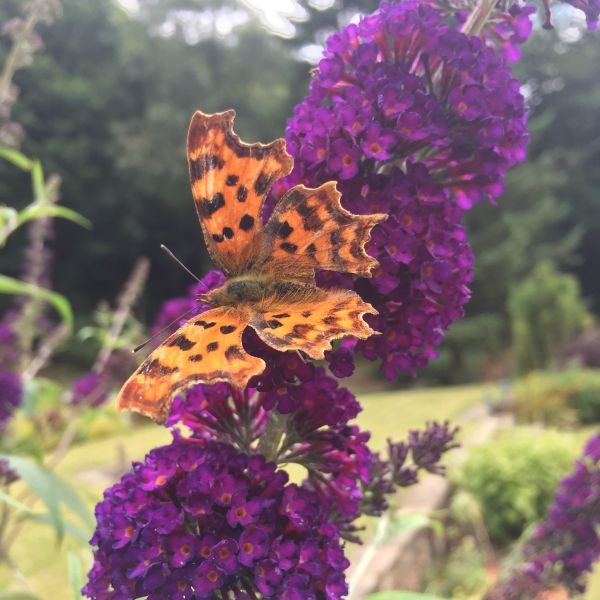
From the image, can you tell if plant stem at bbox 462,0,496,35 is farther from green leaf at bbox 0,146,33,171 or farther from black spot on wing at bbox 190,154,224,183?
green leaf at bbox 0,146,33,171

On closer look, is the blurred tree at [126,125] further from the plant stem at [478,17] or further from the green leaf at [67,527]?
the plant stem at [478,17]

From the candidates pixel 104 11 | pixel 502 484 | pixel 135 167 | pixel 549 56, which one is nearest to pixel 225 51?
pixel 104 11

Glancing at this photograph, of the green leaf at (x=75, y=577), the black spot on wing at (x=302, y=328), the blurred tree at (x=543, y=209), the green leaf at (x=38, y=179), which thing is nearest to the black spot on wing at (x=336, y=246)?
the black spot on wing at (x=302, y=328)

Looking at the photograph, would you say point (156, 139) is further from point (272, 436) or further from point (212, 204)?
point (272, 436)

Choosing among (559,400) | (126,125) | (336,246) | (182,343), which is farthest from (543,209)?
(182,343)

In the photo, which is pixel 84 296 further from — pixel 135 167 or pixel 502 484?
pixel 502 484

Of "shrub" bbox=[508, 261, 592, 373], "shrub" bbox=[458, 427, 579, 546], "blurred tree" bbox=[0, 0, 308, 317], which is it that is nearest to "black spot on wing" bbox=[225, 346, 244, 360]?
"shrub" bbox=[458, 427, 579, 546]
